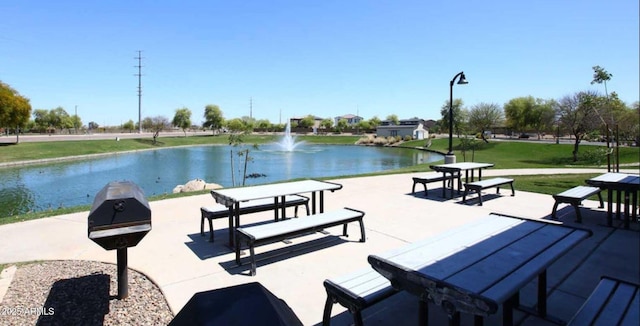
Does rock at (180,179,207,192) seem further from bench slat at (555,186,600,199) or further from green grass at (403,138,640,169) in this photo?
green grass at (403,138,640,169)

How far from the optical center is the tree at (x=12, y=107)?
3169 cm

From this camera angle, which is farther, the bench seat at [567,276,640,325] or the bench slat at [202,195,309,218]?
the bench slat at [202,195,309,218]

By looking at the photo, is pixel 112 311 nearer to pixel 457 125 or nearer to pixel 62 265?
pixel 62 265

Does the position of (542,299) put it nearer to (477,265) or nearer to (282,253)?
(477,265)

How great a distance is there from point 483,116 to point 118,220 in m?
53.8

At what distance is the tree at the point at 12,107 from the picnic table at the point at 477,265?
4145 cm

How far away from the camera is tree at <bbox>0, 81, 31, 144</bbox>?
31688mm

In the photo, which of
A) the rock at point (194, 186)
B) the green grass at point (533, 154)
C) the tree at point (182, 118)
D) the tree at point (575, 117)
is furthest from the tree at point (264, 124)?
the rock at point (194, 186)

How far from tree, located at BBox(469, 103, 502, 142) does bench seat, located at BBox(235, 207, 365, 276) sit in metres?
49.9

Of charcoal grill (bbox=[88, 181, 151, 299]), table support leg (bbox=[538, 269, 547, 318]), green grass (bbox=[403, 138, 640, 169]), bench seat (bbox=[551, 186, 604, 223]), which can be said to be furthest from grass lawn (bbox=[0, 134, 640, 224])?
charcoal grill (bbox=[88, 181, 151, 299])

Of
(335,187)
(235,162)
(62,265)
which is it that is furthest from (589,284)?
(235,162)

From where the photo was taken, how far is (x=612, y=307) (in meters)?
2.52

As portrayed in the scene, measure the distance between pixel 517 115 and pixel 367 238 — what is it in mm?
60594

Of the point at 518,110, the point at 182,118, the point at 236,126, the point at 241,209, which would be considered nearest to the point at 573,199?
the point at 241,209
